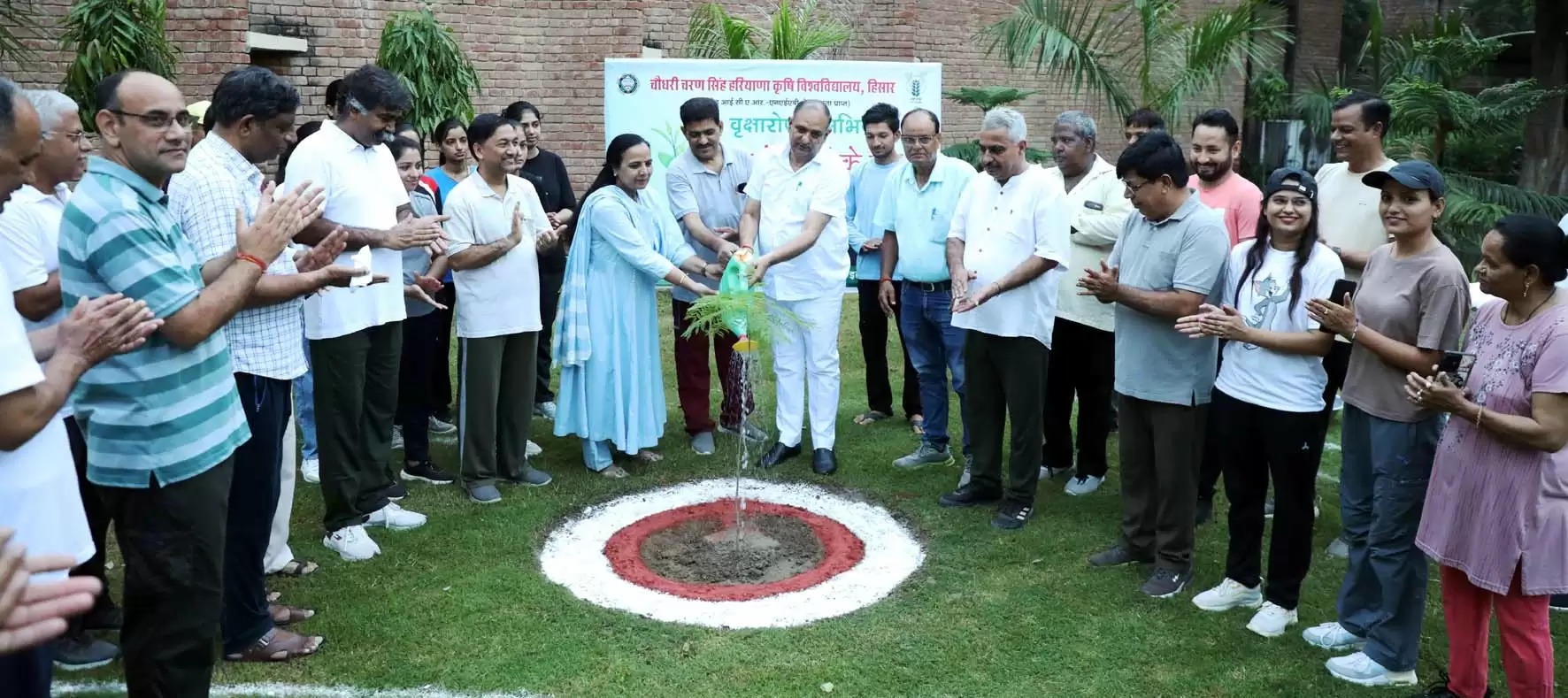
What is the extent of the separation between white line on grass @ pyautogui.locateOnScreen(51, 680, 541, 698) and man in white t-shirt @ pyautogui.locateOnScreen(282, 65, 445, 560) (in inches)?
48.7

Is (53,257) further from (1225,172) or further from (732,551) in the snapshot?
(1225,172)

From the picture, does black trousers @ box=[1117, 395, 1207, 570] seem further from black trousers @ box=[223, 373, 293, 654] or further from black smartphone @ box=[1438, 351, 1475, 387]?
black trousers @ box=[223, 373, 293, 654]

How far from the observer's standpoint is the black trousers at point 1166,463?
493cm

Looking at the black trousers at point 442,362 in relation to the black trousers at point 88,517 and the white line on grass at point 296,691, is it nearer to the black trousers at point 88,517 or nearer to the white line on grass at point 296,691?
the black trousers at point 88,517

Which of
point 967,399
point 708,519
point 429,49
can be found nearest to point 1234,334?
point 967,399

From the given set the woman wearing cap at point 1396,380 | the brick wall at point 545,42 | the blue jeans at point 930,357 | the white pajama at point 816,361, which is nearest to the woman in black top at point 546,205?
the white pajama at point 816,361

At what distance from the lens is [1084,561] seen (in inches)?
212

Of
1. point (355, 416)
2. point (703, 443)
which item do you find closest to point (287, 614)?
point (355, 416)

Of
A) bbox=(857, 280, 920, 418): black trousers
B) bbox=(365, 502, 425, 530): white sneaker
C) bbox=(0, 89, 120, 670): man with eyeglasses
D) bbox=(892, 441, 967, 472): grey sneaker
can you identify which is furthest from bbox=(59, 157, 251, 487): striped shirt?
bbox=(857, 280, 920, 418): black trousers

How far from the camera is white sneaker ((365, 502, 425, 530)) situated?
5.77 metres

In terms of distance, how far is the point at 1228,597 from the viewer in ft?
15.9

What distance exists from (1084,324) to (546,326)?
359cm

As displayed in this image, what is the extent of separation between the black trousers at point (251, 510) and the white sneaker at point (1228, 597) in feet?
12.2

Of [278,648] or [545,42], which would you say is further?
[545,42]
